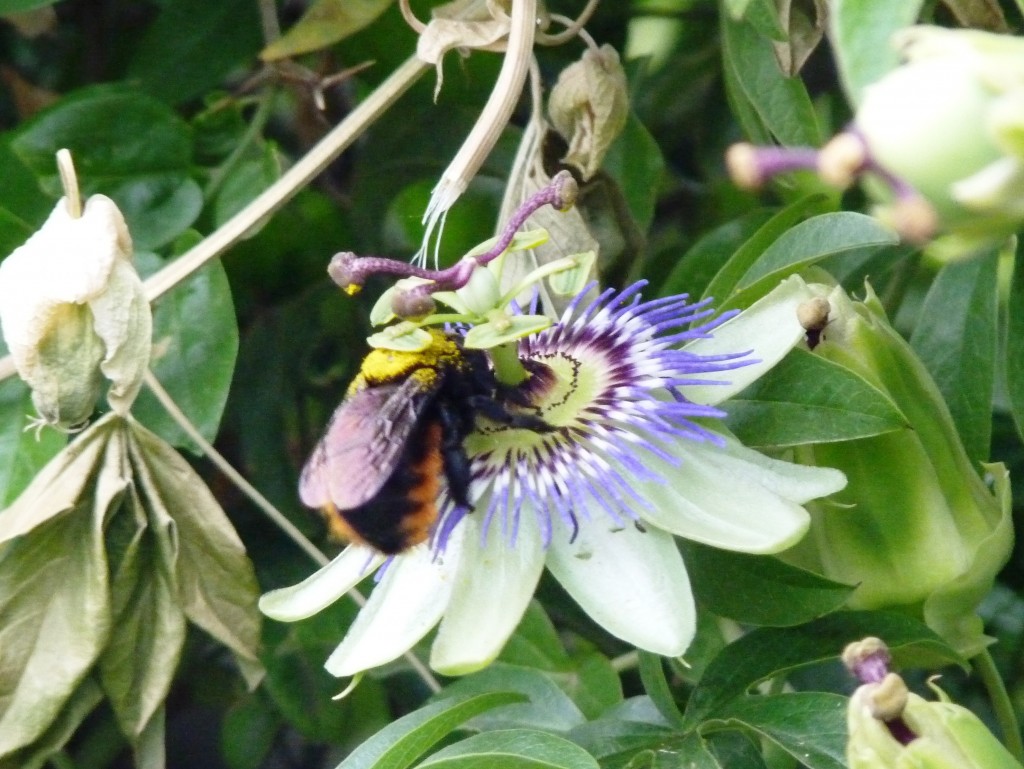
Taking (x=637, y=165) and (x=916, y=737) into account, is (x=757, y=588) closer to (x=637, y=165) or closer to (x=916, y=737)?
(x=916, y=737)

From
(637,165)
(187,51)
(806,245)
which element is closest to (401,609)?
(806,245)

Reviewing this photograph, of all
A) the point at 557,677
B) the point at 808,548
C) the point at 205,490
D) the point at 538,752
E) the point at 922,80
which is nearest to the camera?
the point at 922,80

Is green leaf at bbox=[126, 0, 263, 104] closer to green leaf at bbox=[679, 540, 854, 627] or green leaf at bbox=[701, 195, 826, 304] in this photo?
green leaf at bbox=[701, 195, 826, 304]

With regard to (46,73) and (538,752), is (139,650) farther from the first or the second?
(46,73)

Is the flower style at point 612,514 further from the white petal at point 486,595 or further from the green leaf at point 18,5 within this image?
the green leaf at point 18,5

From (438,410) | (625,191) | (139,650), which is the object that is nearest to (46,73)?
(625,191)

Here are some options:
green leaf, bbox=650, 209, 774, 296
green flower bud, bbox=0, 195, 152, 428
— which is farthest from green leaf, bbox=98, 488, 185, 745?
green leaf, bbox=650, 209, 774, 296

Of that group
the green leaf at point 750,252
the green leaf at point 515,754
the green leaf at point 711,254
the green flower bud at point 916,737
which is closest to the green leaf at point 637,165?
the green leaf at point 711,254
